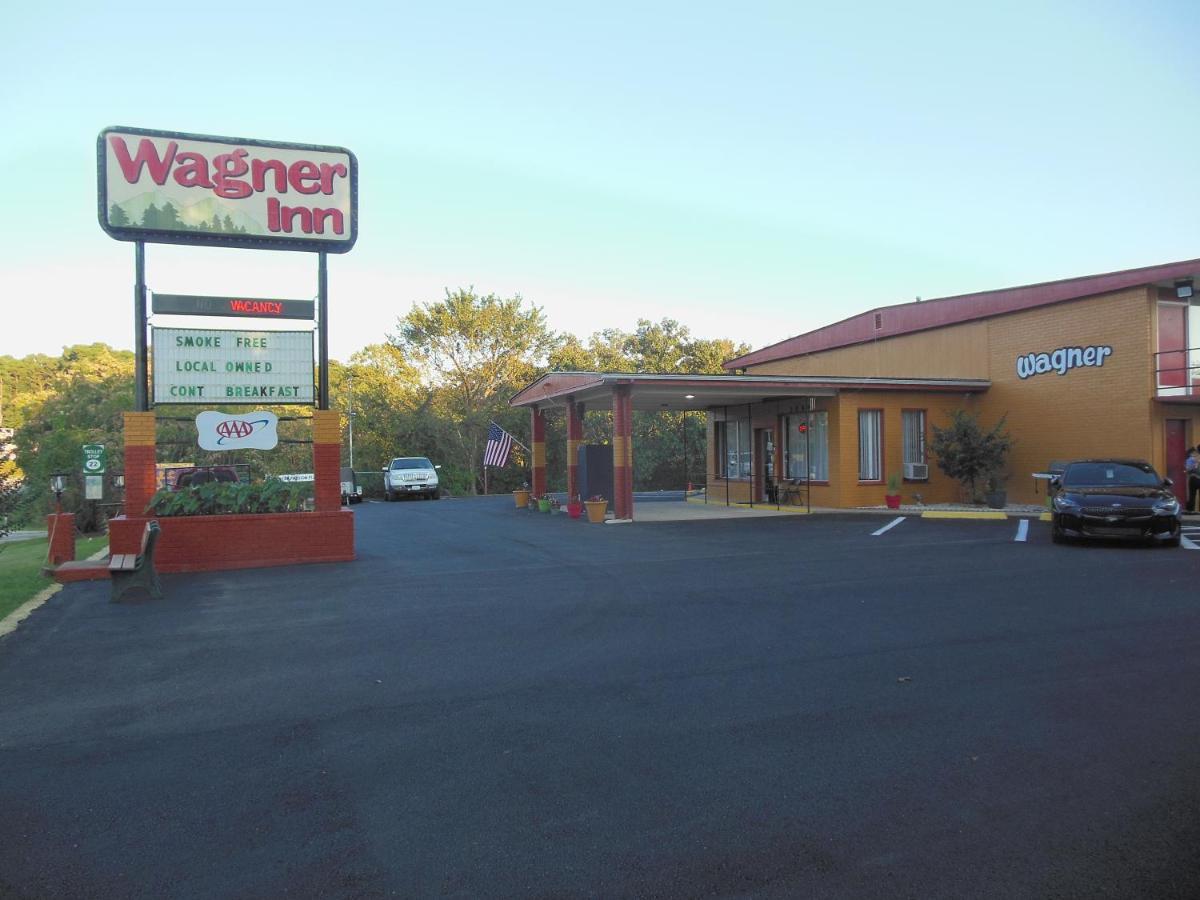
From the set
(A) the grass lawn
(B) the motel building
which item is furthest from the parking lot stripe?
(A) the grass lawn

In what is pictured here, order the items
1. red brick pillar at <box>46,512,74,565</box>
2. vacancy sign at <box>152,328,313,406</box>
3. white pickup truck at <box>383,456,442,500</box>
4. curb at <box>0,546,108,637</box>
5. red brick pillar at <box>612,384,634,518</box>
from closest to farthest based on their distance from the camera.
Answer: curb at <box>0,546,108,637</box>
red brick pillar at <box>46,512,74,565</box>
vacancy sign at <box>152,328,313,406</box>
red brick pillar at <box>612,384,634,518</box>
white pickup truck at <box>383,456,442,500</box>

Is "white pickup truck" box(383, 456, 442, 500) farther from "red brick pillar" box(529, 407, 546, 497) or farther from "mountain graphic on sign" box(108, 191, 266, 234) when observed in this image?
"mountain graphic on sign" box(108, 191, 266, 234)

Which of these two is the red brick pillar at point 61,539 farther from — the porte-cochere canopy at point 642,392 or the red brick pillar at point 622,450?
the red brick pillar at point 622,450

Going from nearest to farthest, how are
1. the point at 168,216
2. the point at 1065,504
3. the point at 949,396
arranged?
1. the point at 168,216
2. the point at 1065,504
3. the point at 949,396

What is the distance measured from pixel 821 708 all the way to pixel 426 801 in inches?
109

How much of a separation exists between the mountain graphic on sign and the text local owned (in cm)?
182

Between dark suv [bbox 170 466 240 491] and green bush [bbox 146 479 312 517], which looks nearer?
green bush [bbox 146 479 312 517]

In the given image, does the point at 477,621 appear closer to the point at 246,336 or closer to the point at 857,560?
the point at 857,560

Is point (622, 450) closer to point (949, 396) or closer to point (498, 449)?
point (498, 449)

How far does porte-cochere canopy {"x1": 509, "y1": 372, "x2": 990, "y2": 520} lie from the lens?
2045cm

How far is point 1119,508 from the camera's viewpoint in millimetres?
13914

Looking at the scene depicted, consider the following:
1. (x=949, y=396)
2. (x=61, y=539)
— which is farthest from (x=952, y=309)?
(x=61, y=539)

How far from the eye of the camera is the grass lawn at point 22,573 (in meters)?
10.6

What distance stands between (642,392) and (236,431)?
10405 millimetres
